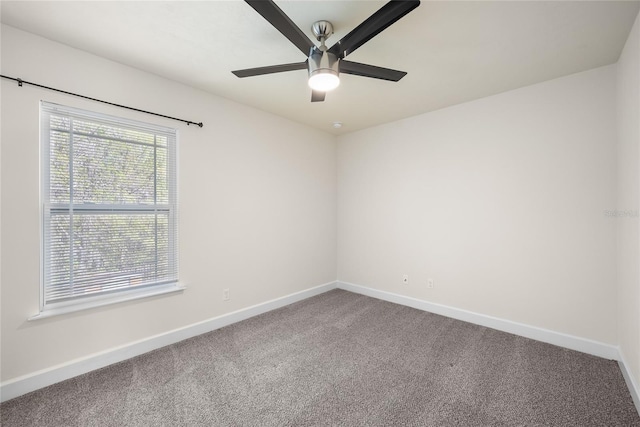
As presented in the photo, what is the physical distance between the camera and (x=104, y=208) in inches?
89.0

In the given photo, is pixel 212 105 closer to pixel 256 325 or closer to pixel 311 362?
pixel 256 325

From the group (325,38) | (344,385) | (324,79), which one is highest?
(325,38)

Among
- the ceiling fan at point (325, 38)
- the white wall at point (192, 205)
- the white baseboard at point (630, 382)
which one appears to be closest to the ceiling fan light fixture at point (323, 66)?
the ceiling fan at point (325, 38)

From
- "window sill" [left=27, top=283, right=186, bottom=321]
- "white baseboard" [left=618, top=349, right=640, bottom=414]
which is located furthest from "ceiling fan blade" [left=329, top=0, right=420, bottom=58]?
"white baseboard" [left=618, top=349, right=640, bottom=414]

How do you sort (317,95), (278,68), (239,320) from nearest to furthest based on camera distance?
1. (278,68)
2. (317,95)
3. (239,320)

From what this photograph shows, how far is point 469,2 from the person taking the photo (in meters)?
1.63

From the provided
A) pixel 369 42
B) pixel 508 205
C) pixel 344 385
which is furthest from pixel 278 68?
pixel 508 205

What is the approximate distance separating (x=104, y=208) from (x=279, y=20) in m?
2.04

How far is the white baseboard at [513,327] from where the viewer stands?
241cm

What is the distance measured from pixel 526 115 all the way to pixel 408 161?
1318 mm

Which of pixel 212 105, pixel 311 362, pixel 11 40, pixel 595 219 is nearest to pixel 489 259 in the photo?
pixel 595 219

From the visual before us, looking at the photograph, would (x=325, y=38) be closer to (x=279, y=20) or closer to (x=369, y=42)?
(x=369, y=42)

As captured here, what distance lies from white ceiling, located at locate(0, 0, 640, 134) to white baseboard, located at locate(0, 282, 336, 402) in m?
2.46

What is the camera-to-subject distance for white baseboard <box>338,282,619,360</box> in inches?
94.8
